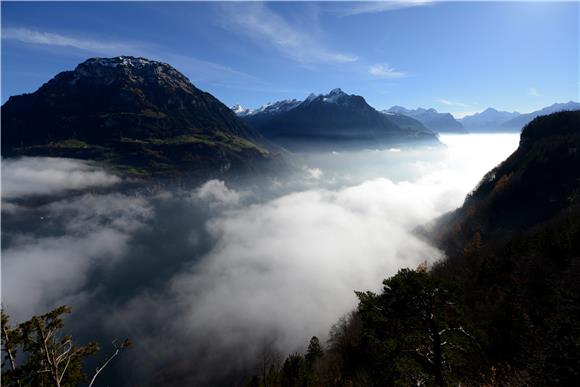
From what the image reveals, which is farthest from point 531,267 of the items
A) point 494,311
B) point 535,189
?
point 535,189

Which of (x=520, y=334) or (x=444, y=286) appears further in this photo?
(x=520, y=334)

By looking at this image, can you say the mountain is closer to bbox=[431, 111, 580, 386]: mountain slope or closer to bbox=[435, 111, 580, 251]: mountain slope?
bbox=[431, 111, 580, 386]: mountain slope

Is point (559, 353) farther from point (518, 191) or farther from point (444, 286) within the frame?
point (518, 191)

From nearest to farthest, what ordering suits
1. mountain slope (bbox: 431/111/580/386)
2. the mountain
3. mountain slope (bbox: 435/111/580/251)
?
mountain slope (bbox: 431/111/580/386) < the mountain < mountain slope (bbox: 435/111/580/251)

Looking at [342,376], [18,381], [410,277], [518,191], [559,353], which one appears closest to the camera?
[559,353]

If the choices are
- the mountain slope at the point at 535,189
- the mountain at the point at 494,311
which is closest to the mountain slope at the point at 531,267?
the mountain at the point at 494,311

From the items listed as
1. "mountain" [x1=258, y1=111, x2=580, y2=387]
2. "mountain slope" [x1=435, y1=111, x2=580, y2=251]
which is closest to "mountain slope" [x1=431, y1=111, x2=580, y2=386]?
"mountain" [x1=258, y1=111, x2=580, y2=387]

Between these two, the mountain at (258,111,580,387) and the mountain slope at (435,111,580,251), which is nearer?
the mountain at (258,111,580,387)

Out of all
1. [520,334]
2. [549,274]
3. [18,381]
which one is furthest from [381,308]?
[549,274]

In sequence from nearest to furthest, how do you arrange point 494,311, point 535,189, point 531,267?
point 494,311 < point 531,267 < point 535,189

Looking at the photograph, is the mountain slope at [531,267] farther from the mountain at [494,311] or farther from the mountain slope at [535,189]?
the mountain slope at [535,189]

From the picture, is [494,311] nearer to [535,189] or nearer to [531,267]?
[531,267]
